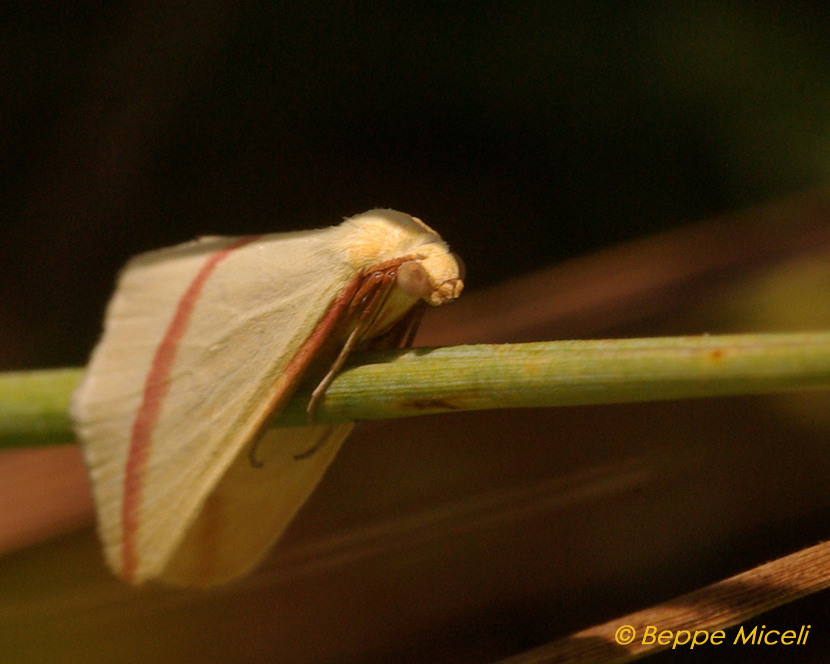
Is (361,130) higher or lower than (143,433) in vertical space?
higher

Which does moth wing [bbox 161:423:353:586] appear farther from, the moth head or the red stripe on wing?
the moth head

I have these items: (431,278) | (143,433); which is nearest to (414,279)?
(431,278)

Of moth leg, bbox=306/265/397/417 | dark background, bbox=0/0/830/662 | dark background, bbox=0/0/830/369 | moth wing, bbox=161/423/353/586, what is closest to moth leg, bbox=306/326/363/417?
moth leg, bbox=306/265/397/417

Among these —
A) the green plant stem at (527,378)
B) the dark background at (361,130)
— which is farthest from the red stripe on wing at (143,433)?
the dark background at (361,130)

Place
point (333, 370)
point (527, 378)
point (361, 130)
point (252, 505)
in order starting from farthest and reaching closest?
point (361, 130) < point (252, 505) < point (333, 370) < point (527, 378)

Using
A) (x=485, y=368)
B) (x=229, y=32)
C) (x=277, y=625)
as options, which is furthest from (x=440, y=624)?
(x=229, y=32)

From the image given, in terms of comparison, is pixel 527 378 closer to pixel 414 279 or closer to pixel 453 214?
pixel 414 279

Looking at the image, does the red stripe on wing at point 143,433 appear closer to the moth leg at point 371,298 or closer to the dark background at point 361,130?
the moth leg at point 371,298
